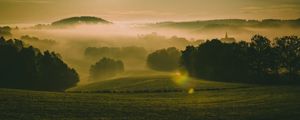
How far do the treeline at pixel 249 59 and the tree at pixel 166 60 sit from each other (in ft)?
161

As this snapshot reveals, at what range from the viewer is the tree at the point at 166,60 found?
18276 centimetres

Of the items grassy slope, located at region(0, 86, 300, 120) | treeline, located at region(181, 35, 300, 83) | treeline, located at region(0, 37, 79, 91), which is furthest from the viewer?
treeline, located at region(181, 35, 300, 83)

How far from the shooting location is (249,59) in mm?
126938

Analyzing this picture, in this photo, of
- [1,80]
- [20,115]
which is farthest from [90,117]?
[1,80]

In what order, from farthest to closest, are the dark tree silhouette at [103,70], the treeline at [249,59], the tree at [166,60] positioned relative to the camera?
the dark tree silhouette at [103,70] < the tree at [166,60] < the treeline at [249,59]

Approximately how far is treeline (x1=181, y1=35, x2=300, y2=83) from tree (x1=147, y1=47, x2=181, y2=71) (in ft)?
161

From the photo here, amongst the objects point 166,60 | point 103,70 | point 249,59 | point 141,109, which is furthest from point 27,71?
point 166,60

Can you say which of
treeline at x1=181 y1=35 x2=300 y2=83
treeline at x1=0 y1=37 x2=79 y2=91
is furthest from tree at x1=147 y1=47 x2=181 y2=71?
treeline at x1=0 y1=37 x2=79 y2=91

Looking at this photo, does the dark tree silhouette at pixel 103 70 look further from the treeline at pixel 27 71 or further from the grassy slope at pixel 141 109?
the grassy slope at pixel 141 109

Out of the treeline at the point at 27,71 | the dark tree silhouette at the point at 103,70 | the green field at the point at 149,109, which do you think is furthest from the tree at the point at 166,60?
the green field at the point at 149,109

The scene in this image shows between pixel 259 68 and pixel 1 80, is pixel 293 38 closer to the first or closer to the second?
pixel 259 68

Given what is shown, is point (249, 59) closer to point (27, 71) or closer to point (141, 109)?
point (27, 71)

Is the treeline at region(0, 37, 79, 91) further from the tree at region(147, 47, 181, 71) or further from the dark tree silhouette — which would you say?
the tree at region(147, 47, 181, 71)

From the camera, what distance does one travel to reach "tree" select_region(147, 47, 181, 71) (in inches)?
7195
